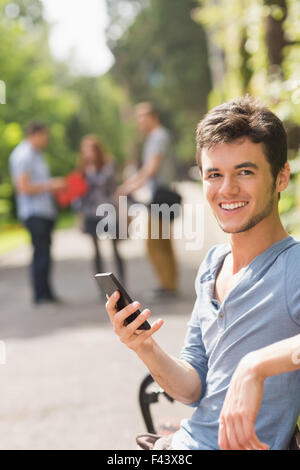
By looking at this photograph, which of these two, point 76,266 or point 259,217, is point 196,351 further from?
point 76,266

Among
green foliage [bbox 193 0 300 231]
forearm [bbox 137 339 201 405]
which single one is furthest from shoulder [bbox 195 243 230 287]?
green foliage [bbox 193 0 300 231]

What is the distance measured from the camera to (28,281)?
38.7 ft

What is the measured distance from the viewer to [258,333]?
1.90m

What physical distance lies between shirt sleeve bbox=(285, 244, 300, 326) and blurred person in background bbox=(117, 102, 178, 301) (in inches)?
253

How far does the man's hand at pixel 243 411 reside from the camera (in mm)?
1646

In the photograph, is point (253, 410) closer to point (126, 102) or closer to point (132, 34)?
point (132, 34)

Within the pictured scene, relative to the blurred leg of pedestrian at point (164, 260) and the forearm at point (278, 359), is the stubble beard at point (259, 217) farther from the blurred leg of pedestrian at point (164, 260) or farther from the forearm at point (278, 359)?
the blurred leg of pedestrian at point (164, 260)

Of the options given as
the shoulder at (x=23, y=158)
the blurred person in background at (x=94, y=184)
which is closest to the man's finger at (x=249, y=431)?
the shoulder at (x=23, y=158)

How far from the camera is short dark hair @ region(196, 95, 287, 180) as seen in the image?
1938 millimetres

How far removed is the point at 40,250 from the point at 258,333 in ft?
23.7

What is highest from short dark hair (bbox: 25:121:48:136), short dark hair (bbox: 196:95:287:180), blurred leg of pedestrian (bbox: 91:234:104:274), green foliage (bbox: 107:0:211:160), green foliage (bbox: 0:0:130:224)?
green foliage (bbox: 107:0:211:160)

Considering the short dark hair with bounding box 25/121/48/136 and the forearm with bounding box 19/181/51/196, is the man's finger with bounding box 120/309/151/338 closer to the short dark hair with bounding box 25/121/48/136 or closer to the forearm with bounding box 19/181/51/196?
the forearm with bounding box 19/181/51/196
